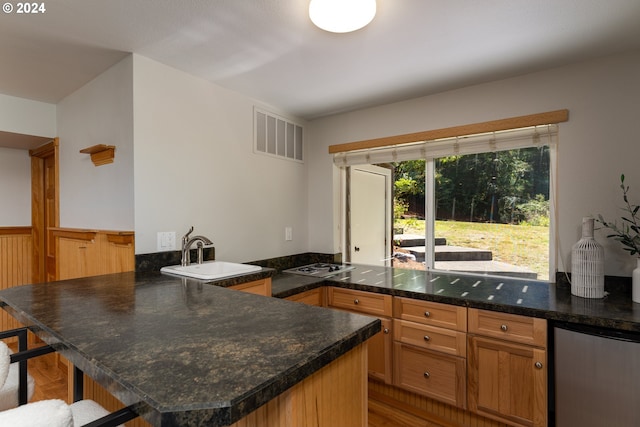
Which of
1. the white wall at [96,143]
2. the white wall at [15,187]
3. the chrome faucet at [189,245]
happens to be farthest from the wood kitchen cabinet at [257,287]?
the white wall at [15,187]

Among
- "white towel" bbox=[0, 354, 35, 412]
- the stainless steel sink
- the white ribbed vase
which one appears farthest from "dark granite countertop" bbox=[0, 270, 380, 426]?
the white ribbed vase

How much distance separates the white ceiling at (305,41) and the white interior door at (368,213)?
0.96 m

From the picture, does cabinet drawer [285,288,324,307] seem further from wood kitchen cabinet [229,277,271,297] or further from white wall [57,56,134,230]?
white wall [57,56,134,230]

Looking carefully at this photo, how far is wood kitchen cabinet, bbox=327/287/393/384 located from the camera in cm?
217

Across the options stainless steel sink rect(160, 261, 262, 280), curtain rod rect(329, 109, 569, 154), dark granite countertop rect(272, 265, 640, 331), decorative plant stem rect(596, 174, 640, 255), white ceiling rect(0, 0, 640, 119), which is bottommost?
dark granite countertop rect(272, 265, 640, 331)

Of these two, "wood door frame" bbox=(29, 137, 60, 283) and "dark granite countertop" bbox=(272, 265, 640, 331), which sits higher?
"wood door frame" bbox=(29, 137, 60, 283)

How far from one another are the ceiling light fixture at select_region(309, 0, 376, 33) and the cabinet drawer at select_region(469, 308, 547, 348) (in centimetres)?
164

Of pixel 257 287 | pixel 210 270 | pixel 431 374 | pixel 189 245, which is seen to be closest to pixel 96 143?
pixel 189 245

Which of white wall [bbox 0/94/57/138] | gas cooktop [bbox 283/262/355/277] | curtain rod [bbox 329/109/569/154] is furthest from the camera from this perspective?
gas cooktop [bbox 283/262/355/277]

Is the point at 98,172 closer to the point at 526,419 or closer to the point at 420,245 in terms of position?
the point at 420,245

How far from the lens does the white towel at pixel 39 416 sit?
1.79 feet

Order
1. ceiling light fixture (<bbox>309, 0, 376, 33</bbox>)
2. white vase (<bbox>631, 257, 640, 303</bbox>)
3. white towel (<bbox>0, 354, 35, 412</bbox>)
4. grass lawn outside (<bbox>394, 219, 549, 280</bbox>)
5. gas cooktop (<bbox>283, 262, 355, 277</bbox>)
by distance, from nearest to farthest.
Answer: white towel (<bbox>0, 354, 35, 412</bbox>)
ceiling light fixture (<bbox>309, 0, 376, 33</bbox>)
white vase (<bbox>631, 257, 640, 303</bbox>)
grass lawn outside (<bbox>394, 219, 549, 280</bbox>)
gas cooktop (<bbox>283, 262, 355, 277</bbox>)

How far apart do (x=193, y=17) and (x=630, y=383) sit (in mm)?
2632

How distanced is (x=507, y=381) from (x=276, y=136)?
247 centimetres
